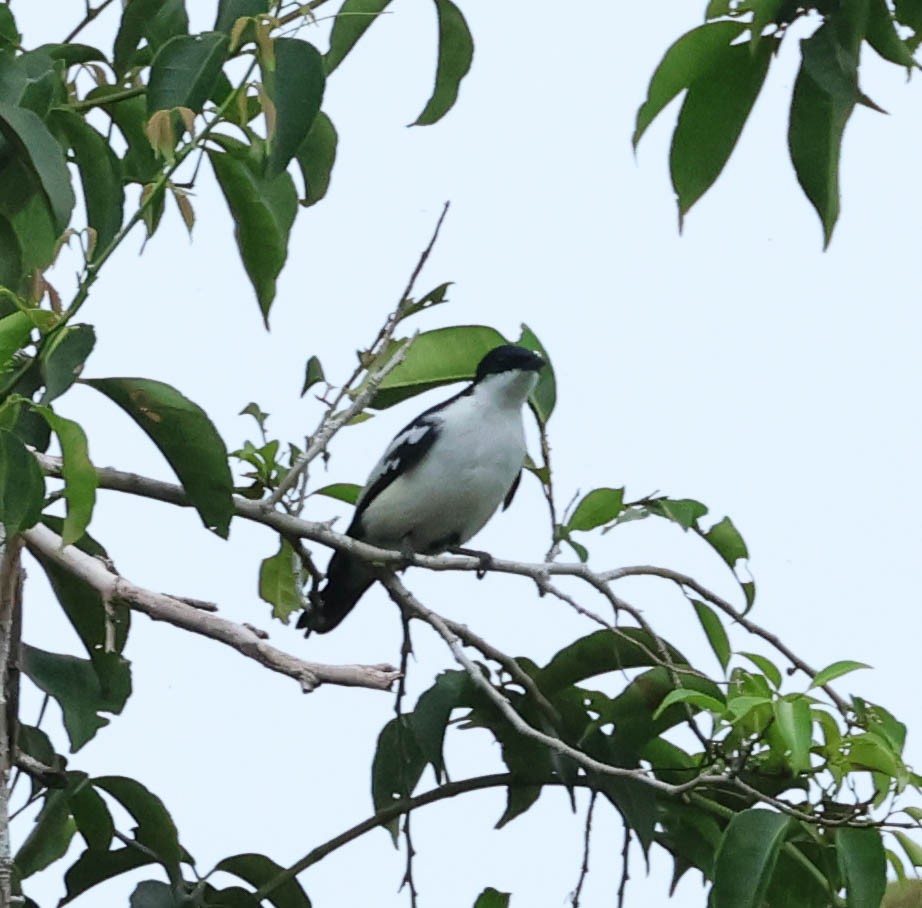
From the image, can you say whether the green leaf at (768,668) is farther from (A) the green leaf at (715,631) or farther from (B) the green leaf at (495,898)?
(B) the green leaf at (495,898)

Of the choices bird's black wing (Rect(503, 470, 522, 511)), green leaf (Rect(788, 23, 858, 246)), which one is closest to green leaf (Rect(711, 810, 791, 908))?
green leaf (Rect(788, 23, 858, 246))

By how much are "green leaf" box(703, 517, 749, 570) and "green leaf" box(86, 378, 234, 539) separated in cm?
82

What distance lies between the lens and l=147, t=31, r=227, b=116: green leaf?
1731 mm

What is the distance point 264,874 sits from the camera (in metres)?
2.58

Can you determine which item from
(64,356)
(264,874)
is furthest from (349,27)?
(264,874)

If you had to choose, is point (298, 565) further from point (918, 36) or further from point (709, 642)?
point (918, 36)

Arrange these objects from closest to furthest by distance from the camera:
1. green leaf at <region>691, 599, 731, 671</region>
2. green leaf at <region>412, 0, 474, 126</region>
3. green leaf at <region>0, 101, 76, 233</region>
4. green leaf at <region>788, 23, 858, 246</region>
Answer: green leaf at <region>788, 23, 858, 246</region> → green leaf at <region>0, 101, 76, 233</region> → green leaf at <region>412, 0, 474, 126</region> → green leaf at <region>691, 599, 731, 671</region>

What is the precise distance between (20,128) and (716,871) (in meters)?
1.24

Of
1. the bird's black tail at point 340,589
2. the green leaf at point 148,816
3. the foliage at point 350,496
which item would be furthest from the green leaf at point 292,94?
the bird's black tail at point 340,589

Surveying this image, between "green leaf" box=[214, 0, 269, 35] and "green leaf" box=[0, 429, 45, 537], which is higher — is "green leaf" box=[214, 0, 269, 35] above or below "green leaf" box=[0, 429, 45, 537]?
above

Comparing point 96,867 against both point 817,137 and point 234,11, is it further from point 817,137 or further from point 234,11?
point 817,137

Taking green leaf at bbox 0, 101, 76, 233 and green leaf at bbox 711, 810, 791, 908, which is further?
green leaf at bbox 711, 810, 791, 908

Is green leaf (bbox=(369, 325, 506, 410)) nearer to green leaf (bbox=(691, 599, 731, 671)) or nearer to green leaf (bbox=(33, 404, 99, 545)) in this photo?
green leaf (bbox=(691, 599, 731, 671))

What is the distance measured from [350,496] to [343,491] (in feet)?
0.06
